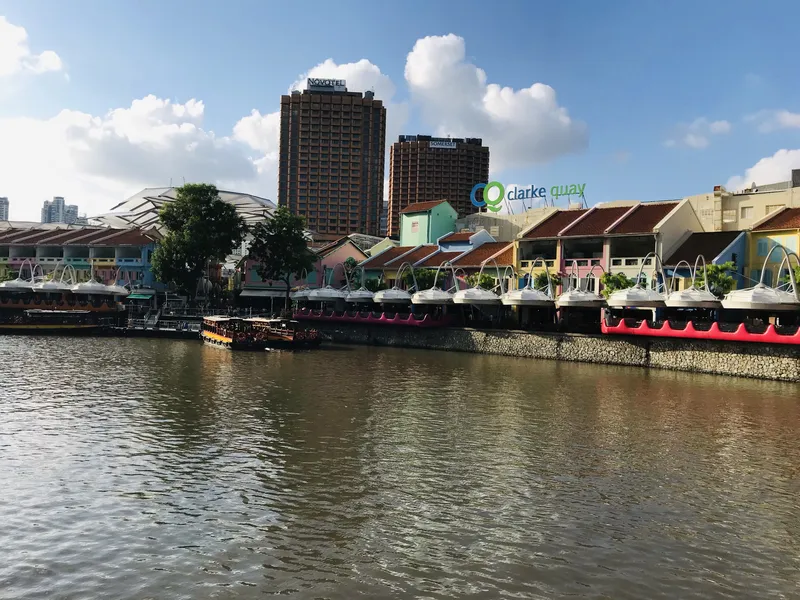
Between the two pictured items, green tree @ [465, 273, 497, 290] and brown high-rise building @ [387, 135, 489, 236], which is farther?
brown high-rise building @ [387, 135, 489, 236]

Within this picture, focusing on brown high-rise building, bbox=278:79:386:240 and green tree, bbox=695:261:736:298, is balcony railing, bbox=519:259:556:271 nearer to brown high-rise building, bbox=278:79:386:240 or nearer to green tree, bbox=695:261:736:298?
green tree, bbox=695:261:736:298

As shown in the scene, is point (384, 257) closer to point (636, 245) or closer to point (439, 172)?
point (636, 245)

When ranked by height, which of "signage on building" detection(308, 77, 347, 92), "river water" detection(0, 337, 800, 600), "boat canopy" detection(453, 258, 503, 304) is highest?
"signage on building" detection(308, 77, 347, 92)

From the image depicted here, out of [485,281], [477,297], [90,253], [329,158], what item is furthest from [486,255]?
[329,158]

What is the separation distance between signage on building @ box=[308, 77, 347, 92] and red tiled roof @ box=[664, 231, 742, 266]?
4222 inches

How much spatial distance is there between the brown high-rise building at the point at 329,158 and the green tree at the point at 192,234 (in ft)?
241

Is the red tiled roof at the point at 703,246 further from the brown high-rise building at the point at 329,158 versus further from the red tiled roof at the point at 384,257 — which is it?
the brown high-rise building at the point at 329,158

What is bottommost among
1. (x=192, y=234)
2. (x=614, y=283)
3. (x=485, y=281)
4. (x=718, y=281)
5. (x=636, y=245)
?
(x=614, y=283)

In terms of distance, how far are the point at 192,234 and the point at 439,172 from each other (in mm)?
99121

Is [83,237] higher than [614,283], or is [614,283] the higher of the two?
[83,237]

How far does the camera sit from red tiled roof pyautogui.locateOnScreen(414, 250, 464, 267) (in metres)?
66.2

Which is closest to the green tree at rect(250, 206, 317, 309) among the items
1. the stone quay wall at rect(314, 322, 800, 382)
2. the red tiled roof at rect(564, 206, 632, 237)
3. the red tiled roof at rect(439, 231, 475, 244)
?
the stone quay wall at rect(314, 322, 800, 382)

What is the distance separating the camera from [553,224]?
192 feet

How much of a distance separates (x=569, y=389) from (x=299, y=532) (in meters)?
22.4
